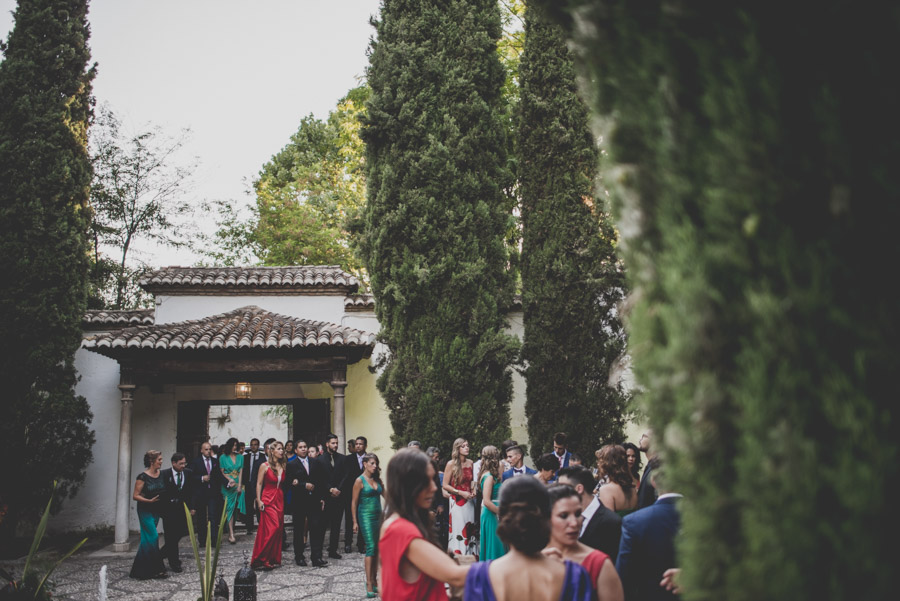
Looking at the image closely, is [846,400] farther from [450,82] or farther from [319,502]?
[450,82]

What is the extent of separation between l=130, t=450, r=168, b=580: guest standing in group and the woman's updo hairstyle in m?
8.35

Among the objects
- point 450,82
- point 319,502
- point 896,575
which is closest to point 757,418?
point 896,575

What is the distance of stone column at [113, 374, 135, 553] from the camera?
11641 mm

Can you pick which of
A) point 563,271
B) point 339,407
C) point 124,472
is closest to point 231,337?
point 339,407

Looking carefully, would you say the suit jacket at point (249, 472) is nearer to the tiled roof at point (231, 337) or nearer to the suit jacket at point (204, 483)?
the suit jacket at point (204, 483)

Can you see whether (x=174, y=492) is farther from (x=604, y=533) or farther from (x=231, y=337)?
(x=604, y=533)

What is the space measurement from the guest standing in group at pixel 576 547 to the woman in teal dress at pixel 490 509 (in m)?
4.07

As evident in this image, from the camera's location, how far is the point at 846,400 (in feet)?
3.98

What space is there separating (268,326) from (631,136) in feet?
41.5

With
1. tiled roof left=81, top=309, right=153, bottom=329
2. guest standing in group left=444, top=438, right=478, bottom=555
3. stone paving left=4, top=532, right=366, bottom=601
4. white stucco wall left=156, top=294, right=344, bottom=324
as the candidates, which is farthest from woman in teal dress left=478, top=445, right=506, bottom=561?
tiled roof left=81, top=309, right=153, bottom=329

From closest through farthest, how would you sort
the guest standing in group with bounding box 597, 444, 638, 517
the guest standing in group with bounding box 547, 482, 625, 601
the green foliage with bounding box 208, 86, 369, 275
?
the guest standing in group with bounding box 547, 482, 625, 601 < the guest standing in group with bounding box 597, 444, 638, 517 < the green foliage with bounding box 208, 86, 369, 275

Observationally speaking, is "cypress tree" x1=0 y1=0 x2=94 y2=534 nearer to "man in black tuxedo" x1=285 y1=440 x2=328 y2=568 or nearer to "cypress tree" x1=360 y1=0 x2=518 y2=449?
"man in black tuxedo" x1=285 y1=440 x2=328 y2=568

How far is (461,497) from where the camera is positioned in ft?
27.8

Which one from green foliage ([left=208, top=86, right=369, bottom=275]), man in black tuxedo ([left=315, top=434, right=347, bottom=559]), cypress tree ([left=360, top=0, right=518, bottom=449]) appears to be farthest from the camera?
green foliage ([left=208, top=86, right=369, bottom=275])
